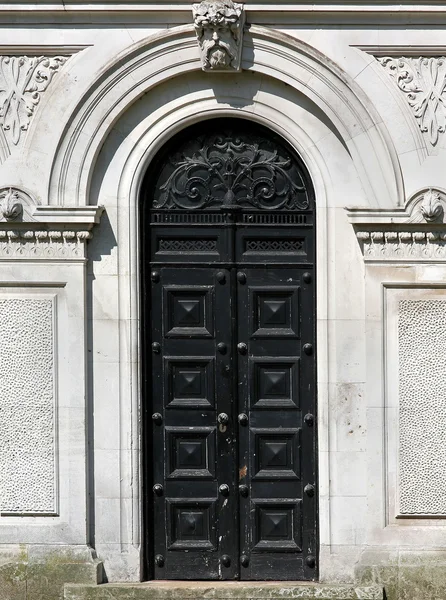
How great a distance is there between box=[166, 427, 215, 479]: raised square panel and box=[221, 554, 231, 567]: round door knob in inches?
26.6

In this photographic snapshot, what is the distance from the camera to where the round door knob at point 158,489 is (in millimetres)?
8666

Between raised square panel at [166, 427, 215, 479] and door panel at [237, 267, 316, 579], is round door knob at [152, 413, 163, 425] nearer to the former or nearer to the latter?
raised square panel at [166, 427, 215, 479]

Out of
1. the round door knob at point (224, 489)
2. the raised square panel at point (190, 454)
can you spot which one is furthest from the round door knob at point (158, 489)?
the round door knob at point (224, 489)

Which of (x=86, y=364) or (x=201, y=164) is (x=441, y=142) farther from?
(x=86, y=364)

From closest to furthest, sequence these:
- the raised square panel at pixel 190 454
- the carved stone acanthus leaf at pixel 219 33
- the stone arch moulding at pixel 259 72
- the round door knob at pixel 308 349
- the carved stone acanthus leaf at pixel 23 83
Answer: the carved stone acanthus leaf at pixel 219 33, the stone arch moulding at pixel 259 72, the carved stone acanthus leaf at pixel 23 83, the round door knob at pixel 308 349, the raised square panel at pixel 190 454

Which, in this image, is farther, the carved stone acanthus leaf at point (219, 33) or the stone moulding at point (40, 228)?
the stone moulding at point (40, 228)

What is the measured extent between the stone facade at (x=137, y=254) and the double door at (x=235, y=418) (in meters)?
0.21

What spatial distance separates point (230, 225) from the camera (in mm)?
8594

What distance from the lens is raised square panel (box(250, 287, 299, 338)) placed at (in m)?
8.62

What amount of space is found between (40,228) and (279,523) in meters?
3.15

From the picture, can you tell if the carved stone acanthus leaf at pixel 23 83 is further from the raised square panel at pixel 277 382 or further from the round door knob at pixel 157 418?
the raised square panel at pixel 277 382

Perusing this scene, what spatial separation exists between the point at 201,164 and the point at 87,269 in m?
1.29

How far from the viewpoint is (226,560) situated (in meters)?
8.67

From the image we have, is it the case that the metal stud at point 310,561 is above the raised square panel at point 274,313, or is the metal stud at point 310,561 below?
below
